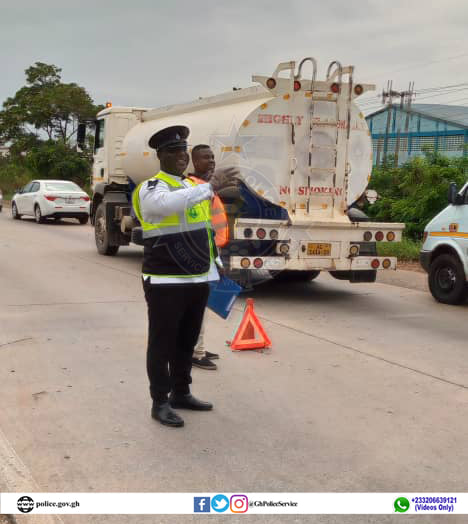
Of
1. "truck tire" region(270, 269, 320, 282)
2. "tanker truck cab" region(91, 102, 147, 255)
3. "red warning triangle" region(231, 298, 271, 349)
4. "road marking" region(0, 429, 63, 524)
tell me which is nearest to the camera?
"road marking" region(0, 429, 63, 524)

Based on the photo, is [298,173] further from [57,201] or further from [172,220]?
[57,201]

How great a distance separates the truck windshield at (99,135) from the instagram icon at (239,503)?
1285 centimetres

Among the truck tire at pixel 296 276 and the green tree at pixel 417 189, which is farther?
the green tree at pixel 417 189

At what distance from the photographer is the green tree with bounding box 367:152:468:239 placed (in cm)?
1548

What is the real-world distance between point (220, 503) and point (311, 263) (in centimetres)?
613

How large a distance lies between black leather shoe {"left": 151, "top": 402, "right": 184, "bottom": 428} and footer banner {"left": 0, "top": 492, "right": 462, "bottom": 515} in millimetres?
1001

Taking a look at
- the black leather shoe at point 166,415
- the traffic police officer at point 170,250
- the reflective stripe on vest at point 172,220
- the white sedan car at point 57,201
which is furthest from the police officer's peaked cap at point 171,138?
the white sedan car at point 57,201

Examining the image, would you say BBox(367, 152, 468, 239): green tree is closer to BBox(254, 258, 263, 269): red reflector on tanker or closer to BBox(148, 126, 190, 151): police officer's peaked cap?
BBox(254, 258, 263, 269): red reflector on tanker

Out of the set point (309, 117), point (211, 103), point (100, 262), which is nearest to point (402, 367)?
point (309, 117)

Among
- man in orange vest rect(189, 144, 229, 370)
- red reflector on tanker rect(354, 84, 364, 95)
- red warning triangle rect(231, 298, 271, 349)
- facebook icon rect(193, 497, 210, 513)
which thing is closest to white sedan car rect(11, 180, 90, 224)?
red reflector on tanker rect(354, 84, 364, 95)

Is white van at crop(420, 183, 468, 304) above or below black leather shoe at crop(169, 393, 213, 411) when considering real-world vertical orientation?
above

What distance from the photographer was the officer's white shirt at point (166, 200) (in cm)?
420

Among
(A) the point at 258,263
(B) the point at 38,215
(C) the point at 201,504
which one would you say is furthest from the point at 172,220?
(B) the point at 38,215

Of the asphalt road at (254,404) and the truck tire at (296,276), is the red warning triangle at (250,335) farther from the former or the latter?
the truck tire at (296,276)
